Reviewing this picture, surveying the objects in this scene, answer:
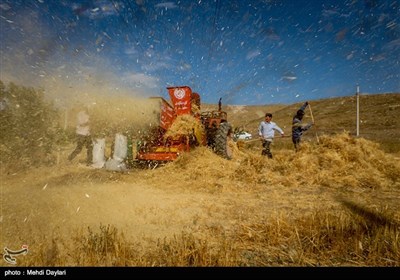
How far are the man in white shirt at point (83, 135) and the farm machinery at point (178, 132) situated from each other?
1745 mm

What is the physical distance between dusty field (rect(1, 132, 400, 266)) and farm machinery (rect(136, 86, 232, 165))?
502 millimetres

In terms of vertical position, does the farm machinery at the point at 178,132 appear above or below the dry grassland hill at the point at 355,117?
below

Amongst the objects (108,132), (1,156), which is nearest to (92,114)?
(108,132)

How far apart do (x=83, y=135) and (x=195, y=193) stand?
196 inches

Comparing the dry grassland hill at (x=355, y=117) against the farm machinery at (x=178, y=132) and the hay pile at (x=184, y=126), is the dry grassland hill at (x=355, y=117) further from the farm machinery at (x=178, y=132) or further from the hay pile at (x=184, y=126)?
the hay pile at (x=184, y=126)

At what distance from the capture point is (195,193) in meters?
6.22

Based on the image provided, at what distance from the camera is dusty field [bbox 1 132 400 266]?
3.97 meters

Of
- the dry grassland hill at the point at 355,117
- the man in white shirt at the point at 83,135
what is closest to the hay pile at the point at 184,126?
the man in white shirt at the point at 83,135

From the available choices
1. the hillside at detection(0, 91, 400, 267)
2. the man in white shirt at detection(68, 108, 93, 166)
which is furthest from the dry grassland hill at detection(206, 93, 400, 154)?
the man in white shirt at detection(68, 108, 93, 166)

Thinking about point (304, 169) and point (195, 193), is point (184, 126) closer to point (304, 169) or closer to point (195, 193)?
point (195, 193)

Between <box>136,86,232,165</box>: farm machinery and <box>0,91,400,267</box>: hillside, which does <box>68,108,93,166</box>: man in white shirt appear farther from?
<box>136,86,232,165</box>: farm machinery

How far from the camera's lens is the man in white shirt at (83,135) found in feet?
31.1

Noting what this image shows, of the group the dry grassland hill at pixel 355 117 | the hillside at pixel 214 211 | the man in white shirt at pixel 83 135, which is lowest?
the hillside at pixel 214 211

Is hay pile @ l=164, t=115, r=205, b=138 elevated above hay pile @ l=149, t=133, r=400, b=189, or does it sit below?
above
